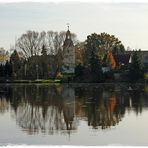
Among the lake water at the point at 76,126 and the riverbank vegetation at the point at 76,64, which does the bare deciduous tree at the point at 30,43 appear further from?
the lake water at the point at 76,126

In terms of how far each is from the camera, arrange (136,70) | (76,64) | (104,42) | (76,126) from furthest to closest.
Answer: (104,42) → (76,64) → (136,70) → (76,126)

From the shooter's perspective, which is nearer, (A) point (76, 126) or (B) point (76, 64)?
(A) point (76, 126)

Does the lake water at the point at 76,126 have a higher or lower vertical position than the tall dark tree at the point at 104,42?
lower

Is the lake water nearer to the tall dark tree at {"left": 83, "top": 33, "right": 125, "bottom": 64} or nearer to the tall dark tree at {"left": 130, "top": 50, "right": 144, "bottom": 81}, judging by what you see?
the tall dark tree at {"left": 130, "top": 50, "right": 144, "bottom": 81}

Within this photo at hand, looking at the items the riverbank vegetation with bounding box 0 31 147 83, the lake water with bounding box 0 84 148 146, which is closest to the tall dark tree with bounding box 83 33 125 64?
the riverbank vegetation with bounding box 0 31 147 83

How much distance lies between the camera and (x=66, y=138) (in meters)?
13.6

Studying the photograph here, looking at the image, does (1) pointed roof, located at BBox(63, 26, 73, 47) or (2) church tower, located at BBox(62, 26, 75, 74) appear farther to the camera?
(1) pointed roof, located at BBox(63, 26, 73, 47)

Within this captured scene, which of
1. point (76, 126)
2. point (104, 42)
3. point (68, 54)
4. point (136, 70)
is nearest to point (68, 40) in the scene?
point (68, 54)

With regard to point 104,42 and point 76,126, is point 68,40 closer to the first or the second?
point 104,42

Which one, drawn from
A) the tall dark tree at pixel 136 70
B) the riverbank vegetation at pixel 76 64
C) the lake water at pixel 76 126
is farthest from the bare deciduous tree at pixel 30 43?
the lake water at pixel 76 126

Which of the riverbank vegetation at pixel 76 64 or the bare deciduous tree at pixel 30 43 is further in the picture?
the bare deciduous tree at pixel 30 43

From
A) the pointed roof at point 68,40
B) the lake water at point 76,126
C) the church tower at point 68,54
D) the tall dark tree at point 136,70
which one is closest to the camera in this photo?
the lake water at point 76,126

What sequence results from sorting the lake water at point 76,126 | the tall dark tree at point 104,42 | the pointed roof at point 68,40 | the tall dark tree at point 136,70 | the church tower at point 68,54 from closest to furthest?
the lake water at point 76,126 → the tall dark tree at point 136,70 → the church tower at point 68,54 → the pointed roof at point 68,40 → the tall dark tree at point 104,42

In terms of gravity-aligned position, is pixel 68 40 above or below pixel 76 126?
above
